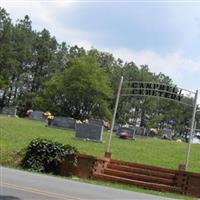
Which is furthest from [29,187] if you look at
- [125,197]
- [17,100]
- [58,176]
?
[17,100]

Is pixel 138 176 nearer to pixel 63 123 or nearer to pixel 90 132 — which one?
pixel 90 132

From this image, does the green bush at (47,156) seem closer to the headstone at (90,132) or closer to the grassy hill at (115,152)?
the grassy hill at (115,152)

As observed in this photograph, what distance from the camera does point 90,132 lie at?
33.9 meters

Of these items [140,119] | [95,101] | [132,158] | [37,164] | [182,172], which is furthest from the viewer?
[140,119]

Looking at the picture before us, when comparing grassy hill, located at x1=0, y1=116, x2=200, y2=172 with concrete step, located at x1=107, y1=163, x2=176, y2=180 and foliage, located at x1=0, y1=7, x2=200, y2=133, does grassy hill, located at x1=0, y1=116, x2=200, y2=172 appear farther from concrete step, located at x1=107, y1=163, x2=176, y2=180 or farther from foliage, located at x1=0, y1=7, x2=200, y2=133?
foliage, located at x1=0, y1=7, x2=200, y2=133

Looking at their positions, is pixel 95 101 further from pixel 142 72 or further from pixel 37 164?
pixel 37 164

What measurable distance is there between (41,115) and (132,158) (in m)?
37.0

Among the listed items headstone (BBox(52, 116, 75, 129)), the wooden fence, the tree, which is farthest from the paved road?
the tree

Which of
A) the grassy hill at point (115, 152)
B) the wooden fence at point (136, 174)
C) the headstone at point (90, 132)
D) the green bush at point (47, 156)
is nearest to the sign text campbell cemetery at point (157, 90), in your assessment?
the grassy hill at point (115, 152)

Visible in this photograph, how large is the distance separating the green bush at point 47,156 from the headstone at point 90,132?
10924 millimetres

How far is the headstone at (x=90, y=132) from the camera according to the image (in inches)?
1324

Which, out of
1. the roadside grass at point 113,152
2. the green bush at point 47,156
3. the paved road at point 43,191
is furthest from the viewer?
the roadside grass at point 113,152

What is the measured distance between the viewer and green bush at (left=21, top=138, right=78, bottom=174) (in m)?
22.4

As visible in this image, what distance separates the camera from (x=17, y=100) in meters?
95.8
